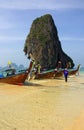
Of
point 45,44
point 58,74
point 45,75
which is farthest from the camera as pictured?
point 45,44

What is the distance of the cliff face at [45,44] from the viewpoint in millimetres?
72375

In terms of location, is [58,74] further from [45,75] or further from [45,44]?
[45,44]

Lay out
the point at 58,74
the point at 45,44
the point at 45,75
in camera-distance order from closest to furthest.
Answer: the point at 45,75
the point at 58,74
the point at 45,44

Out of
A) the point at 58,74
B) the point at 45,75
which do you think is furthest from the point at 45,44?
the point at 45,75

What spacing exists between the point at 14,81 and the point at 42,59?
4478 centimetres

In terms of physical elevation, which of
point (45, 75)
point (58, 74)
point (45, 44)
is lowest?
point (58, 74)

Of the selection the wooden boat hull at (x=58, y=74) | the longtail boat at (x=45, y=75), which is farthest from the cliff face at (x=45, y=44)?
the longtail boat at (x=45, y=75)

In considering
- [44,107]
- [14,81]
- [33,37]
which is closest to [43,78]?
[14,81]

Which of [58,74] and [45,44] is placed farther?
[45,44]

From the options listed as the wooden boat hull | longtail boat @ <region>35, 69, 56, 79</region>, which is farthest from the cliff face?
longtail boat @ <region>35, 69, 56, 79</region>

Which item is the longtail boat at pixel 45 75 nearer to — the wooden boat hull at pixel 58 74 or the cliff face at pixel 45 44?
the wooden boat hull at pixel 58 74

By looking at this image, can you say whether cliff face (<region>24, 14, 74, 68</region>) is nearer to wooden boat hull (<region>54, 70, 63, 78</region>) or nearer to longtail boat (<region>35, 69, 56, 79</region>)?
wooden boat hull (<region>54, 70, 63, 78</region>)

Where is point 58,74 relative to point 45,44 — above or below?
below

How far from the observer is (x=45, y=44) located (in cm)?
7488
